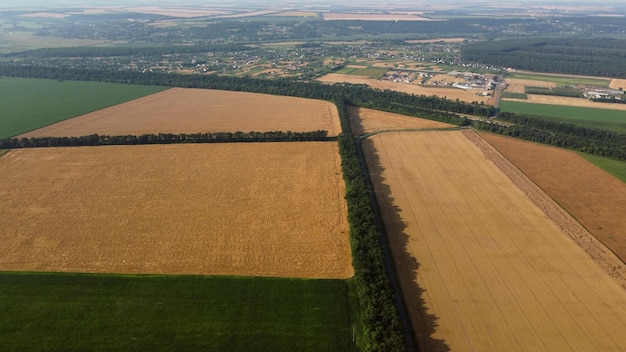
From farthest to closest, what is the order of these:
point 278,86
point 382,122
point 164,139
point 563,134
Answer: point 278,86, point 382,122, point 563,134, point 164,139

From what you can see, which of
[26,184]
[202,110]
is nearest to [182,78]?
[202,110]

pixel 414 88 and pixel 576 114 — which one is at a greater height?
pixel 414 88

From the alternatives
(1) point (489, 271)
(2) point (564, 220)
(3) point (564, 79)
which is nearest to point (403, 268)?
(1) point (489, 271)

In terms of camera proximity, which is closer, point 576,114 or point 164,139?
point 164,139

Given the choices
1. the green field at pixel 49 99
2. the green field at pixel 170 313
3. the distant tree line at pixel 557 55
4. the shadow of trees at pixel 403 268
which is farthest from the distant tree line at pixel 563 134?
the green field at pixel 49 99

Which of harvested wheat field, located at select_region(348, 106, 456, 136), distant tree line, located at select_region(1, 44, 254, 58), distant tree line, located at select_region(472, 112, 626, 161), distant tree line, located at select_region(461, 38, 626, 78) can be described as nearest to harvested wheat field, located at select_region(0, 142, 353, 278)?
harvested wheat field, located at select_region(348, 106, 456, 136)

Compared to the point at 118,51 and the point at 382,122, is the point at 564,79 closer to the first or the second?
the point at 382,122
